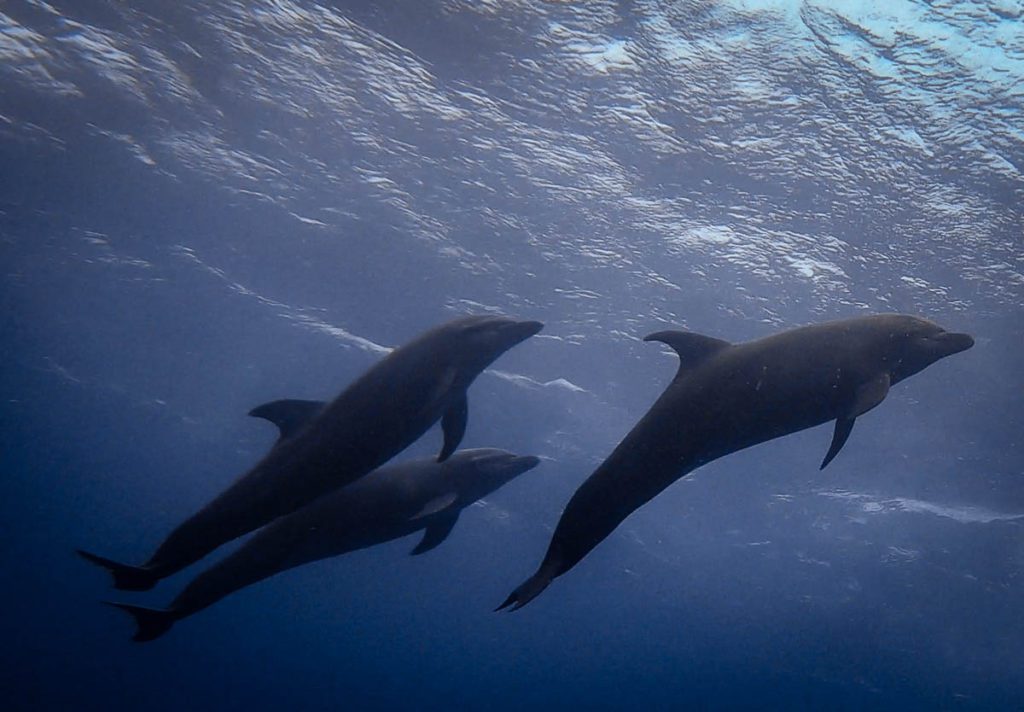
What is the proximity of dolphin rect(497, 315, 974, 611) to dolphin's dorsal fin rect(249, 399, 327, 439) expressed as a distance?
249cm

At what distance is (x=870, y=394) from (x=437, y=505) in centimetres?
434

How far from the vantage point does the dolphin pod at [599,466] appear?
17.4 ft

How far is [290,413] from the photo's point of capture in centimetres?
644

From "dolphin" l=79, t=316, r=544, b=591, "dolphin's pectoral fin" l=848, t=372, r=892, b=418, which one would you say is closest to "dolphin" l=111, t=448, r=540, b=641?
"dolphin" l=79, t=316, r=544, b=591

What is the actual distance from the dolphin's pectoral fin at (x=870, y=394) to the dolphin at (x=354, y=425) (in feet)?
8.08

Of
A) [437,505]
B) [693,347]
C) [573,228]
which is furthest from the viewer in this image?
[573,228]

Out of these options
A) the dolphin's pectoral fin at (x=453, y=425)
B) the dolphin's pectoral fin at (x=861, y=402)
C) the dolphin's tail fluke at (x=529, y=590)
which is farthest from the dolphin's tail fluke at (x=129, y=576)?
the dolphin's pectoral fin at (x=861, y=402)

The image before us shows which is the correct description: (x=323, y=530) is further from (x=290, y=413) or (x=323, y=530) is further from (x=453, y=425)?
(x=453, y=425)

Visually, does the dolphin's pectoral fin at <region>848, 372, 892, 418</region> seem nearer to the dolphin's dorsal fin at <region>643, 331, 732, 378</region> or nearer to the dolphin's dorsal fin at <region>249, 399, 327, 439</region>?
the dolphin's dorsal fin at <region>643, 331, 732, 378</region>

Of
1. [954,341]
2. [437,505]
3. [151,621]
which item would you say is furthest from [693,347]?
[151,621]

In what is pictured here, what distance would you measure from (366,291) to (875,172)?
13.8 meters

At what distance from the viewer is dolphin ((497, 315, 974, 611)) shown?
17.3ft

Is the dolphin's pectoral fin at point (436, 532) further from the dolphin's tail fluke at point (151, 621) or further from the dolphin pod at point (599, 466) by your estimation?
the dolphin's tail fluke at point (151, 621)

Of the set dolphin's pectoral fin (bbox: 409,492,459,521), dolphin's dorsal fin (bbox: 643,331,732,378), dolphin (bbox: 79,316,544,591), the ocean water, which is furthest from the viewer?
the ocean water
